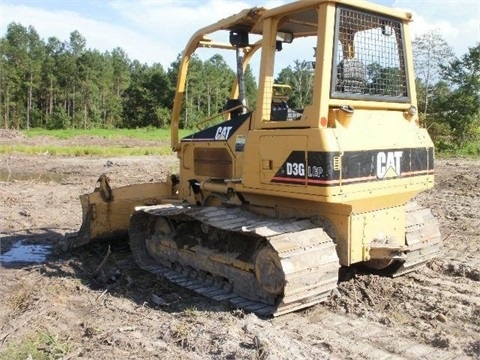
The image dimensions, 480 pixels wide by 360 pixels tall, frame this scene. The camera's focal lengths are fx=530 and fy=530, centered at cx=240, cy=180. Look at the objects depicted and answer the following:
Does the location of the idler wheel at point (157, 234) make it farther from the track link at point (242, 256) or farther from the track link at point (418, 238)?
the track link at point (418, 238)

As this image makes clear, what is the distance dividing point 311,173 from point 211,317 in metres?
1.61

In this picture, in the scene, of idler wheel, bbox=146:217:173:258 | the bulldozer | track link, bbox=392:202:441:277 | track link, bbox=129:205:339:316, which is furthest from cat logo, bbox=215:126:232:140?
track link, bbox=392:202:441:277

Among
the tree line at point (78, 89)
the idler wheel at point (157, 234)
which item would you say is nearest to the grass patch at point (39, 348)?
the idler wheel at point (157, 234)

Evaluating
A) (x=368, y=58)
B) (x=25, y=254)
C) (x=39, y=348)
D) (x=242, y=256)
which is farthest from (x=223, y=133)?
(x=25, y=254)

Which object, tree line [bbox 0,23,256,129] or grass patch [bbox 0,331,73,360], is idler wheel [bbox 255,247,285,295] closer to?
grass patch [bbox 0,331,73,360]

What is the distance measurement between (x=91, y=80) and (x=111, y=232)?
6099 cm

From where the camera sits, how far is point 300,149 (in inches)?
190

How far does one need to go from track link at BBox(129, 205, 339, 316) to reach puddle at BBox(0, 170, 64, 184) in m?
10.6

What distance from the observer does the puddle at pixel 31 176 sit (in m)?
16.7

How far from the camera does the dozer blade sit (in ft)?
23.8

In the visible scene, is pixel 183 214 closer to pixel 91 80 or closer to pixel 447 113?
pixel 447 113

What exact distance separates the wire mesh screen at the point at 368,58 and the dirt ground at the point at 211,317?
2.08m

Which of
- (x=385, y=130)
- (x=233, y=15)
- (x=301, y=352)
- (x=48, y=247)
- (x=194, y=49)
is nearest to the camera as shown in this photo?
(x=301, y=352)

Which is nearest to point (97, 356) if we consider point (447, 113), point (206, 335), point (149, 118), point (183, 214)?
point (206, 335)
